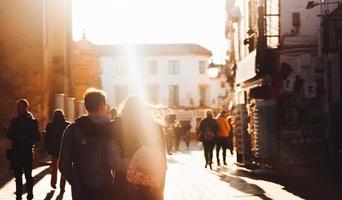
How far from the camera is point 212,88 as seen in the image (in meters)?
73.7

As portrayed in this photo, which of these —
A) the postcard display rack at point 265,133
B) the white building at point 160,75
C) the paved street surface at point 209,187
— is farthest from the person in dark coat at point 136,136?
the white building at point 160,75

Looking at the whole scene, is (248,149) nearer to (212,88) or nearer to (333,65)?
(333,65)

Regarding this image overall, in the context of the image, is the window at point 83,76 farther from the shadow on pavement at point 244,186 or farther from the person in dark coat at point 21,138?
the person in dark coat at point 21,138

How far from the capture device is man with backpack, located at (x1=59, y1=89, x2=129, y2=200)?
5465 millimetres

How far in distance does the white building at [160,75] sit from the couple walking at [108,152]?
65717 mm

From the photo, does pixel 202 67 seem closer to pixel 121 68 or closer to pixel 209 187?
pixel 121 68

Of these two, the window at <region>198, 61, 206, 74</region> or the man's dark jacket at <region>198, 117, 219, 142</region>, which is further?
the window at <region>198, 61, 206, 74</region>

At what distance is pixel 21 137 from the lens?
1061cm

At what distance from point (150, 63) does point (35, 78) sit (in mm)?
49748

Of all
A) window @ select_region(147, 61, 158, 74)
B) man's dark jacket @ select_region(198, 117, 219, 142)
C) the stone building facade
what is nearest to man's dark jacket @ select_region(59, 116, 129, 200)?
man's dark jacket @ select_region(198, 117, 219, 142)

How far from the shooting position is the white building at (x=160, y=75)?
71750mm

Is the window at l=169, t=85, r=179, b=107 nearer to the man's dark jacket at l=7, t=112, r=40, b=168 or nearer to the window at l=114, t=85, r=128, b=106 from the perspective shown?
the window at l=114, t=85, r=128, b=106

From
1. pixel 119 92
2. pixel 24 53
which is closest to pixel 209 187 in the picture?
pixel 24 53

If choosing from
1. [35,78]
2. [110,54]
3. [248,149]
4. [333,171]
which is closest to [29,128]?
[333,171]
